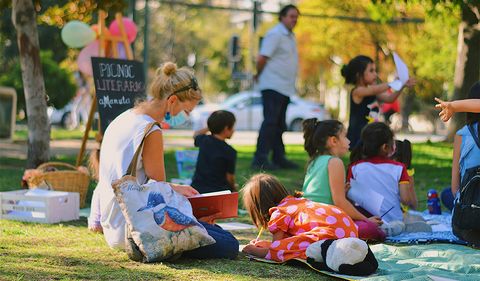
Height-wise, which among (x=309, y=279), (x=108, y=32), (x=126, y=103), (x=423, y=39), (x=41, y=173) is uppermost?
(x=423, y=39)

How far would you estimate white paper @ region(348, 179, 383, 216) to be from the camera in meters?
3.81

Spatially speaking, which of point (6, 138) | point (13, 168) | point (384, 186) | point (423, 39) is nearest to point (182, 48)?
point (423, 39)

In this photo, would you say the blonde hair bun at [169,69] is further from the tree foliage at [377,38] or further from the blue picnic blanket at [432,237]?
the tree foliage at [377,38]

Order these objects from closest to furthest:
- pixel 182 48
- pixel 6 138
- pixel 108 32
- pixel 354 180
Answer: pixel 354 180, pixel 108 32, pixel 6 138, pixel 182 48

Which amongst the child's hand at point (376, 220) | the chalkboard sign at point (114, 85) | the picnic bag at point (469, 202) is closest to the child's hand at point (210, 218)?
the child's hand at point (376, 220)

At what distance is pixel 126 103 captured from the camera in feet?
17.8

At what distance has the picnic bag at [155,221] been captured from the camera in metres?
2.66

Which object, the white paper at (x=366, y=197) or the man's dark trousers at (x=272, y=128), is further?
the man's dark trousers at (x=272, y=128)

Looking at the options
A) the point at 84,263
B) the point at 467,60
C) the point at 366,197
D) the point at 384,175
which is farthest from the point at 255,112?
the point at 84,263

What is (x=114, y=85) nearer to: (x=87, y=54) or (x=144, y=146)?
(x=87, y=54)

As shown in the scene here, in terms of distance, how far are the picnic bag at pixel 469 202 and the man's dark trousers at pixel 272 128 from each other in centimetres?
387

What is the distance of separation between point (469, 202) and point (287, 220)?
3.90ft

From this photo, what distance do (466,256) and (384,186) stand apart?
3.22ft

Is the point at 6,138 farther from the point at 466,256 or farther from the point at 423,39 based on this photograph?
the point at 423,39
